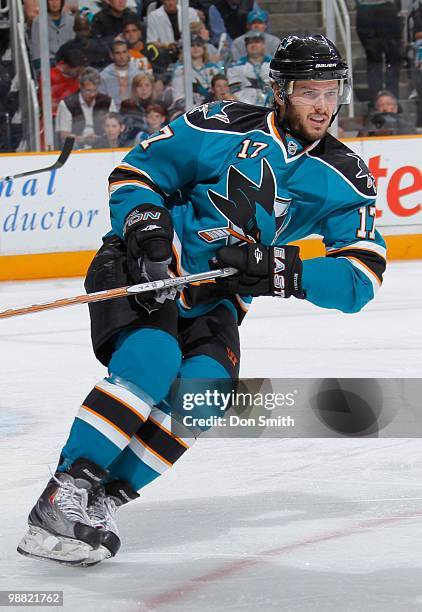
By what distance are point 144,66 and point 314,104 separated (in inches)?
201

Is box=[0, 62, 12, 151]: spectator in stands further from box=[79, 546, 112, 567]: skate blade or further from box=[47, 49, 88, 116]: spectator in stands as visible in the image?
box=[79, 546, 112, 567]: skate blade

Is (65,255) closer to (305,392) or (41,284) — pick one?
(41,284)

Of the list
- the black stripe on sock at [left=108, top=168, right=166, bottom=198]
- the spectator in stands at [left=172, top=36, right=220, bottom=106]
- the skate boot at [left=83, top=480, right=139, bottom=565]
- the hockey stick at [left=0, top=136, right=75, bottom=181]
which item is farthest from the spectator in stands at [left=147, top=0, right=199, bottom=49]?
the skate boot at [left=83, top=480, right=139, bottom=565]

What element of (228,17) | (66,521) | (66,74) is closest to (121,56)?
(66,74)

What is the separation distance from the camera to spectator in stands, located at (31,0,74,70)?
7.15m

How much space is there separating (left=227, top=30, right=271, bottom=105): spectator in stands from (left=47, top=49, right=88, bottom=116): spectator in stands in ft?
3.06

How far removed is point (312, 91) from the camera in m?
2.42

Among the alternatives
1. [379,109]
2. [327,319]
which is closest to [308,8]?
[379,109]

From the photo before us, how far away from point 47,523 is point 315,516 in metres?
0.66

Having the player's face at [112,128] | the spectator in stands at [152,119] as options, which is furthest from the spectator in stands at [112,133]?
the spectator in stands at [152,119]

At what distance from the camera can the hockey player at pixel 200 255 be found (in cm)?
221

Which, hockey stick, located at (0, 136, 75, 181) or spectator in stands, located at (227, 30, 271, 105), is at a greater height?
spectator in stands, located at (227, 30, 271, 105)

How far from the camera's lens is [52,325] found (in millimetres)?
5277

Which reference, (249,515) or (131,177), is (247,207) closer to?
(131,177)
